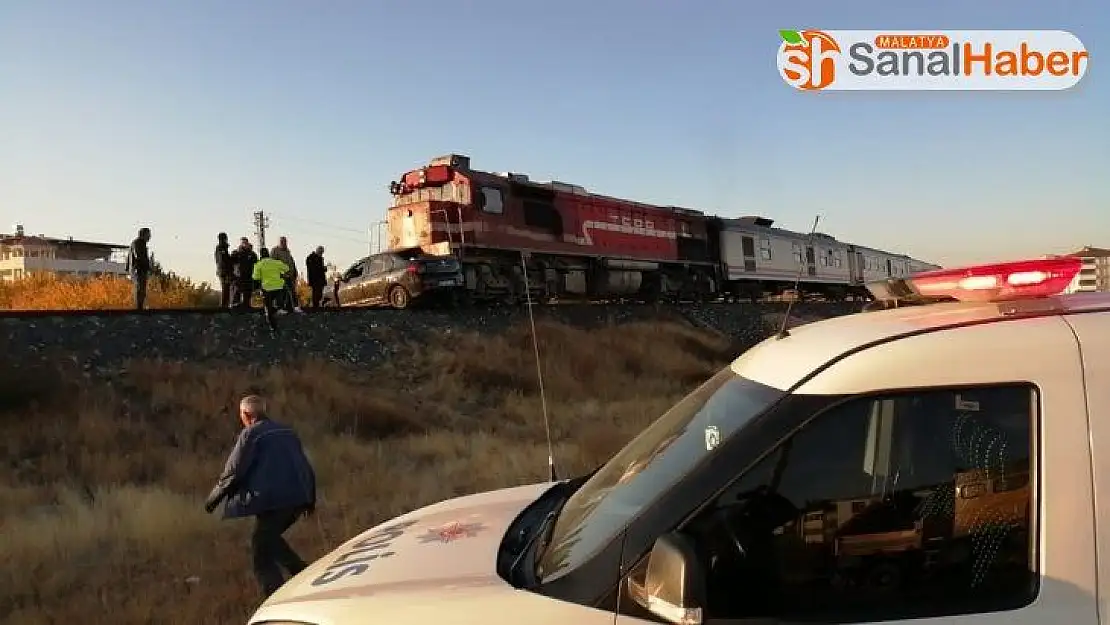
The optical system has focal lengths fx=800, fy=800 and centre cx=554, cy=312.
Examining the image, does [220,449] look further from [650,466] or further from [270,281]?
[650,466]

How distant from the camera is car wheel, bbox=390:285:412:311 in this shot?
725 inches

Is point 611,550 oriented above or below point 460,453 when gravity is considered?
above

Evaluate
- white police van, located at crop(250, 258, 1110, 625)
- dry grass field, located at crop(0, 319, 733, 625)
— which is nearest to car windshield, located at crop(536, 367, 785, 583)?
white police van, located at crop(250, 258, 1110, 625)

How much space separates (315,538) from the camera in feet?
21.6

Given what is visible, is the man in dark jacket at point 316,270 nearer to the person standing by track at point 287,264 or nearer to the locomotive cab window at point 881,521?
the person standing by track at point 287,264

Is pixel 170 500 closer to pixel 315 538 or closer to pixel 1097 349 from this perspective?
pixel 315 538

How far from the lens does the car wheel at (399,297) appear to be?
18.4 meters

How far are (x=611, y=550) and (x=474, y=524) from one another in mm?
999

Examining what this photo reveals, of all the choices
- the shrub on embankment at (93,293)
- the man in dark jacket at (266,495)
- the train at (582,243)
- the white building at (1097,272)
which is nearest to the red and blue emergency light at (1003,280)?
the white building at (1097,272)

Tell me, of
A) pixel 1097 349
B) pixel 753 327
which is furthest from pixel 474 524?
pixel 753 327

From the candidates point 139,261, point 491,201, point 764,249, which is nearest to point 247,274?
point 139,261

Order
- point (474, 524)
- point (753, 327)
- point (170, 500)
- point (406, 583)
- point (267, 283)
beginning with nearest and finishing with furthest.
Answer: point (406, 583)
point (474, 524)
point (170, 500)
point (267, 283)
point (753, 327)

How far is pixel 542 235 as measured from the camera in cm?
2252

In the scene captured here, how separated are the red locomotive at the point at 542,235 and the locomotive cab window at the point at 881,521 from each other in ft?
57.8
